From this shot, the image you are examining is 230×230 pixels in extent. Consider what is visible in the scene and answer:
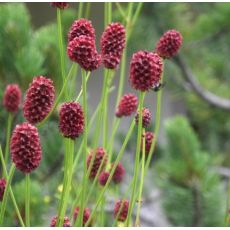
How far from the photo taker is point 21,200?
66 cm

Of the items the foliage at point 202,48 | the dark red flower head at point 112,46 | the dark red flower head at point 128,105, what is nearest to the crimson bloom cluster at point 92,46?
the dark red flower head at point 112,46

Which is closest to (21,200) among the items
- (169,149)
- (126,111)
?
(126,111)

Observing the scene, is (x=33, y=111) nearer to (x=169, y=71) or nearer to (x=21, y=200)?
(x=21, y=200)

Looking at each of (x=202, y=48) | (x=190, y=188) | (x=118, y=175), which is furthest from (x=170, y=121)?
(x=118, y=175)

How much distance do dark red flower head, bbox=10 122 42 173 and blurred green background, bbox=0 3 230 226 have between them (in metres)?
0.23

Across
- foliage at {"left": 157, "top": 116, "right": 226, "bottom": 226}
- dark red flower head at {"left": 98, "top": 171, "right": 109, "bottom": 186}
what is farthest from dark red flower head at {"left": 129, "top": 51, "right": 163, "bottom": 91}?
foliage at {"left": 157, "top": 116, "right": 226, "bottom": 226}

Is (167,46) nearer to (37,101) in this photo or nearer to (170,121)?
(37,101)

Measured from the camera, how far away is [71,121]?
1.54 feet

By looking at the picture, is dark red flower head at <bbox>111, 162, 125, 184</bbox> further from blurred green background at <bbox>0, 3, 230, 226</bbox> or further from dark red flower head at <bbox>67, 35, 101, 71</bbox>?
dark red flower head at <bbox>67, 35, 101, 71</bbox>

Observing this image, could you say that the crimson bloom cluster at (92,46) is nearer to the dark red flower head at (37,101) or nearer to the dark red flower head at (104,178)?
the dark red flower head at (37,101)

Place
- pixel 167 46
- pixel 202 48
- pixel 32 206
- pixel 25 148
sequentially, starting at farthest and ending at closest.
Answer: pixel 202 48 < pixel 32 206 < pixel 167 46 < pixel 25 148

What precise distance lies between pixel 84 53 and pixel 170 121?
733 millimetres

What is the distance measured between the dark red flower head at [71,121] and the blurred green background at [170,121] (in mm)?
202

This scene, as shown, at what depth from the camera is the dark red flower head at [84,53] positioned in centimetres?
48
